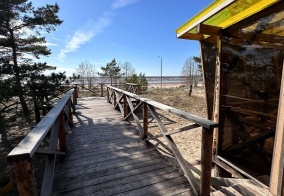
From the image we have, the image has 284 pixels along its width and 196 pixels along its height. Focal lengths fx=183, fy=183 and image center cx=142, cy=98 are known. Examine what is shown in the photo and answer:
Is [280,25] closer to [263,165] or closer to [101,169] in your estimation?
[263,165]

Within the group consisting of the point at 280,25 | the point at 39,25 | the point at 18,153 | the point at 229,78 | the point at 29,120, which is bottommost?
the point at 29,120

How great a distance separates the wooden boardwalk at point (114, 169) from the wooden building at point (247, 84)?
3.57 ft

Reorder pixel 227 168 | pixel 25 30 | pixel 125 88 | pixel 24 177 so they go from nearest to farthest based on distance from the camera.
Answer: pixel 24 177, pixel 227 168, pixel 25 30, pixel 125 88

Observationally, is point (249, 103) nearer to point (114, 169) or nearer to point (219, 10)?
point (219, 10)

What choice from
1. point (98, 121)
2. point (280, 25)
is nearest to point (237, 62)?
Answer: point (280, 25)

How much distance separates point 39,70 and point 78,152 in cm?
441

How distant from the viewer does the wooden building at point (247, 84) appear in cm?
215

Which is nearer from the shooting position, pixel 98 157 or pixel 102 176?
pixel 102 176

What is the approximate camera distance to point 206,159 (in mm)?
1894

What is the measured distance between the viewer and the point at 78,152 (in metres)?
3.21

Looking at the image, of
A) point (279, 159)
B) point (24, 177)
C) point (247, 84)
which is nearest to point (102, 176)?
point (24, 177)

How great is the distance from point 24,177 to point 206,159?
1614 millimetres

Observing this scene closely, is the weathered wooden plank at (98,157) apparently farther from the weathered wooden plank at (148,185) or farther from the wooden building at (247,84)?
the wooden building at (247,84)

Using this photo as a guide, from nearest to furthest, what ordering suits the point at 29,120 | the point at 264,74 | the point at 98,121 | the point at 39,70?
the point at 264,74, the point at 98,121, the point at 39,70, the point at 29,120
